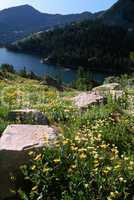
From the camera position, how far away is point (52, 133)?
8.20 meters

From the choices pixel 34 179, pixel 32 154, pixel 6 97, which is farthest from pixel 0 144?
pixel 6 97

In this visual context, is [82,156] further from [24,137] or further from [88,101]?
[88,101]

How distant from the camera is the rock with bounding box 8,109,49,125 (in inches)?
401

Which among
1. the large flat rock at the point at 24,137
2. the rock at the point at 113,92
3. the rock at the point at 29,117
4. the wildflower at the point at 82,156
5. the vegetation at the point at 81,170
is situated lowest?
the rock at the point at 113,92

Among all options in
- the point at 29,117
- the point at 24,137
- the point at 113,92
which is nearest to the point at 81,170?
the point at 24,137

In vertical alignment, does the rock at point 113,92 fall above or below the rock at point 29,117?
below

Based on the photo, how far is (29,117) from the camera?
10.3 meters

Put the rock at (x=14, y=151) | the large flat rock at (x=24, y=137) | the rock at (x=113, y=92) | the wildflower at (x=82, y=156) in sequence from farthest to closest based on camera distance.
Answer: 1. the rock at (x=113, y=92)
2. the large flat rock at (x=24, y=137)
3. the rock at (x=14, y=151)
4. the wildflower at (x=82, y=156)

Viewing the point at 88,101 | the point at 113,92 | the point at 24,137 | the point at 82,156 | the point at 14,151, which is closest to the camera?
the point at 82,156

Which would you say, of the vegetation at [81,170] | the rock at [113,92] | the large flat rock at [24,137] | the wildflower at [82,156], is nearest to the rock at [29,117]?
the vegetation at [81,170]

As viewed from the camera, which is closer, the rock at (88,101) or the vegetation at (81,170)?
the vegetation at (81,170)

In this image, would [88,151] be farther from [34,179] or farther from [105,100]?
[105,100]

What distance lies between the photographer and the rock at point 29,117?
401 inches

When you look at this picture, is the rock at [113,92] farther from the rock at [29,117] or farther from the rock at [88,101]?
the rock at [29,117]
